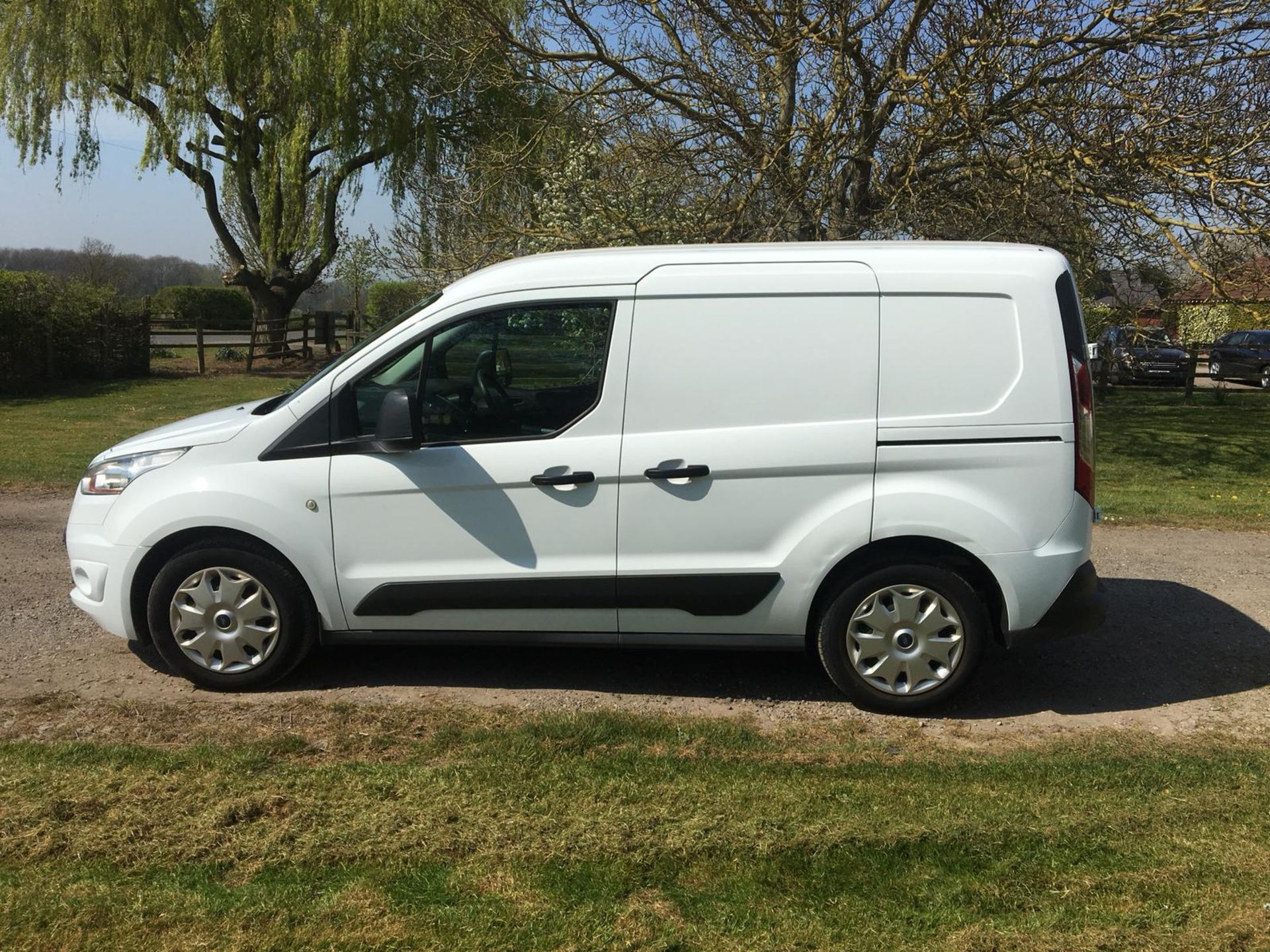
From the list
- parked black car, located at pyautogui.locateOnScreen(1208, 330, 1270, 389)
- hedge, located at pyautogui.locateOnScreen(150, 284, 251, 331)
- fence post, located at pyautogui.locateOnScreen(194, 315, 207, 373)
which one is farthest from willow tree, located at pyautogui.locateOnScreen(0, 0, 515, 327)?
parked black car, located at pyautogui.locateOnScreen(1208, 330, 1270, 389)

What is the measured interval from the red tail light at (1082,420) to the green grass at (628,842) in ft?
3.70

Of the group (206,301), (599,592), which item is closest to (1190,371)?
(599,592)

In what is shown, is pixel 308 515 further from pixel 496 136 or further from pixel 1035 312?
pixel 496 136

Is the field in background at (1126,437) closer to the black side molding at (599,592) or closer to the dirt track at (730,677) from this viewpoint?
the dirt track at (730,677)

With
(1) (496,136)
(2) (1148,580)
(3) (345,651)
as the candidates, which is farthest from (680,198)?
(3) (345,651)

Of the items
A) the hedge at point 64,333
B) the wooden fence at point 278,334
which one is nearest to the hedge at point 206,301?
the wooden fence at point 278,334

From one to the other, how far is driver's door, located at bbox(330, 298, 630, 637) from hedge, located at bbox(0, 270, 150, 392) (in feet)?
60.0

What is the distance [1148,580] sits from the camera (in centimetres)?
758

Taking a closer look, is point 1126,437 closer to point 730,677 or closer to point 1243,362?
point 1243,362

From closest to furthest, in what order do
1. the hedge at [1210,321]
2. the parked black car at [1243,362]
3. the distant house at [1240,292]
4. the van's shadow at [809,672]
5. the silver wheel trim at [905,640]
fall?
the silver wheel trim at [905,640] → the van's shadow at [809,672] → the distant house at [1240,292] → the hedge at [1210,321] → the parked black car at [1243,362]

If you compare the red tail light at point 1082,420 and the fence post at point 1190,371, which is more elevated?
the fence post at point 1190,371

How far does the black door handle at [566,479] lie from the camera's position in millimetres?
4902

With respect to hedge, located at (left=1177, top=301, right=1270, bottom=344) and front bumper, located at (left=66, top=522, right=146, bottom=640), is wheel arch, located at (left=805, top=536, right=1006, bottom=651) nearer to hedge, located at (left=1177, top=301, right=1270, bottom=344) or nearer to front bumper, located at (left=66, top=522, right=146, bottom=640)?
front bumper, located at (left=66, top=522, right=146, bottom=640)

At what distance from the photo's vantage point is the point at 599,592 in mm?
5004
